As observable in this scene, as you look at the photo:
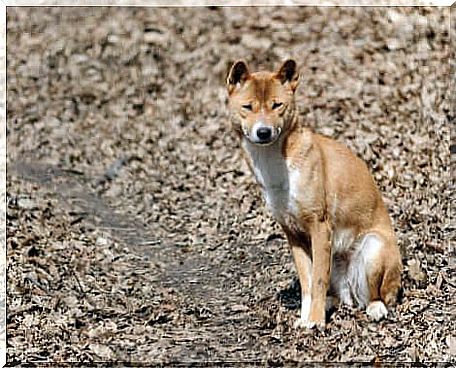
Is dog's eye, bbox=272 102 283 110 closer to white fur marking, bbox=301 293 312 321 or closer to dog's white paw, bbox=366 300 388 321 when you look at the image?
white fur marking, bbox=301 293 312 321

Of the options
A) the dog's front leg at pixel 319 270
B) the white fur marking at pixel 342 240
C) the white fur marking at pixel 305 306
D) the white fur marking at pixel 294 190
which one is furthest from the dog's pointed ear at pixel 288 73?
the white fur marking at pixel 305 306

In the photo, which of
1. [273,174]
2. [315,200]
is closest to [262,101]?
[273,174]

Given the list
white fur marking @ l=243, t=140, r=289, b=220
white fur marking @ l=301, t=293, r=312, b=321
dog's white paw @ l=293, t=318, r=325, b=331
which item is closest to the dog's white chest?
white fur marking @ l=243, t=140, r=289, b=220

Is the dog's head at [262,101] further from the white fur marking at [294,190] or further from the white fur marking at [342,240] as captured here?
the white fur marking at [342,240]

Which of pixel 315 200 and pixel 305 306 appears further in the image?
pixel 305 306

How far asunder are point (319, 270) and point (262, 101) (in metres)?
1.12

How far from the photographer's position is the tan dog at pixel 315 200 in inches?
224

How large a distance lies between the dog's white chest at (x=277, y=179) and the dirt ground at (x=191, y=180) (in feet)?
2.66

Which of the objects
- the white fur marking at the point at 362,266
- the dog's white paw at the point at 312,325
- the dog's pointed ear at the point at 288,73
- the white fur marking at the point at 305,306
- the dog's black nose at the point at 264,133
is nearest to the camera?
the dog's black nose at the point at 264,133

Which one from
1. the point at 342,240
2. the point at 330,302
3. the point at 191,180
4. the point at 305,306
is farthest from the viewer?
the point at 191,180

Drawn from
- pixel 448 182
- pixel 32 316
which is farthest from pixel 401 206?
pixel 32 316

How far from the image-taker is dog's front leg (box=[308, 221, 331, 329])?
5.85 m

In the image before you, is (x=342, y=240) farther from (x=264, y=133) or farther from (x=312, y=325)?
(x=264, y=133)

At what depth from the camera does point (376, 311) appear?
6086mm
